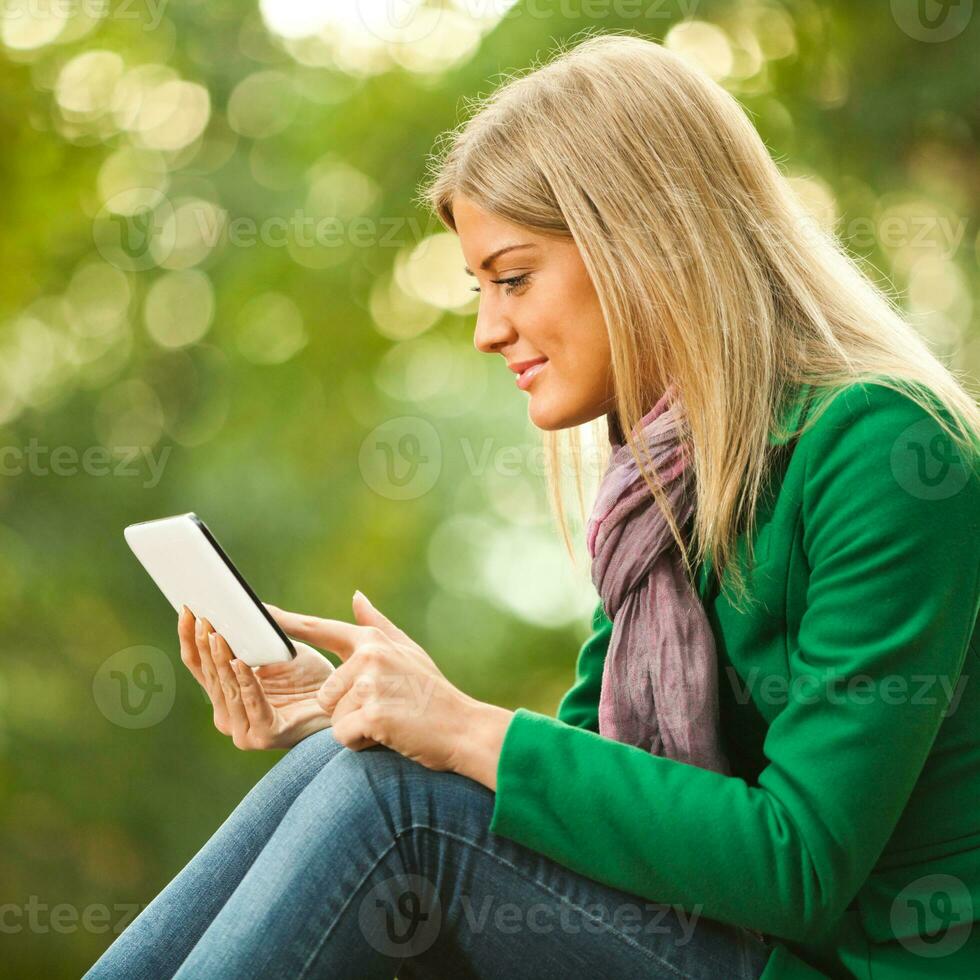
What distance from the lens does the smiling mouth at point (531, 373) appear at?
1348 mm

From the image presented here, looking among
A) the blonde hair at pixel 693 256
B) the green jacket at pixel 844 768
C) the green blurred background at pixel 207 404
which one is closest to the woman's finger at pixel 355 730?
Answer: the green jacket at pixel 844 768

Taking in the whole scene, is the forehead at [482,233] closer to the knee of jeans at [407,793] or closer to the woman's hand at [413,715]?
the woman's hand at [413,715]

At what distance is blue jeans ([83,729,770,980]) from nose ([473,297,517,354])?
49cm

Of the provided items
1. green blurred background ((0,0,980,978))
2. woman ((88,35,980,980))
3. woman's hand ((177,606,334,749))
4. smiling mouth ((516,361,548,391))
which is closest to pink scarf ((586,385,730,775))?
→ woman ((88,35,980,980))

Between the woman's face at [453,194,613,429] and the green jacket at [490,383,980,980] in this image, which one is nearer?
the green jacket at [490,383,980,980]

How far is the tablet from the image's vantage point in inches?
50.4

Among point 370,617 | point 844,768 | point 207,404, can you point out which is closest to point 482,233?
point 370,617

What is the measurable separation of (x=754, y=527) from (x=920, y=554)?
0.17 meters

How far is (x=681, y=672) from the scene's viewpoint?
44.8 inches

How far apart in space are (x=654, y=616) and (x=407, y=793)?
301 millimetres

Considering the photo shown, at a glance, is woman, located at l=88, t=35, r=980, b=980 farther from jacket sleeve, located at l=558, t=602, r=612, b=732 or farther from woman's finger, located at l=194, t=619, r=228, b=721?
jacket sleeve, located at l=558, t=602, r=612, b=732

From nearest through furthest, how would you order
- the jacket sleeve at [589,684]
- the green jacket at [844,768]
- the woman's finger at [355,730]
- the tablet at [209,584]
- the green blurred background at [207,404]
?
the green jacket at [844,768] < the woman's finger at [355,730] < the tablet at [209,584] < the jacket sleeve at [589,684] < the green blurred background at [207,404]

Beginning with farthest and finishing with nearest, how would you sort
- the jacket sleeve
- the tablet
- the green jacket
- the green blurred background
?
the green blurred background, the jacket sleeve, the tablet, the green jacket

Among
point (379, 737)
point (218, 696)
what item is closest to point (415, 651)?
point (379, 737)
